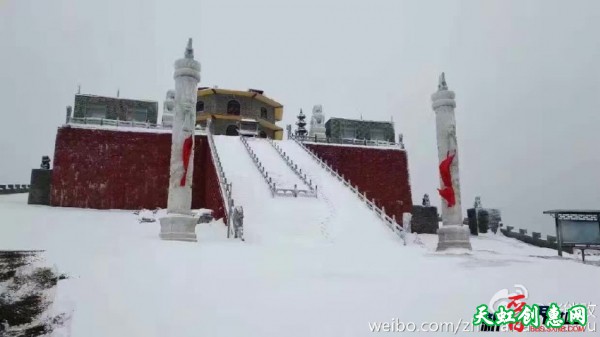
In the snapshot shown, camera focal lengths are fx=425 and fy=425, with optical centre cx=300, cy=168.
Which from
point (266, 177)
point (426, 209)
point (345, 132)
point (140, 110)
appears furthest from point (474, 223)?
point (140, 110)

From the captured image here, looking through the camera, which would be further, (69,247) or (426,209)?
(426,209)

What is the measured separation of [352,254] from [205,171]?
1614 cm

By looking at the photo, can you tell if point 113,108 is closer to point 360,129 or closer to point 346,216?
point 360,129

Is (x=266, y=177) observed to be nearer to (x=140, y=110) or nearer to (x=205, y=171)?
(x=205, y=171)

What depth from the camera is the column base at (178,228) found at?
13.0 meters

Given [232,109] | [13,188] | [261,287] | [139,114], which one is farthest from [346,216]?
[13,188]

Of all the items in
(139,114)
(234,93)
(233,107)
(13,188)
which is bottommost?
(13,188)

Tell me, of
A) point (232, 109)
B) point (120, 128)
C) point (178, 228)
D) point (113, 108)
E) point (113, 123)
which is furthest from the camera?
point (232, 109)

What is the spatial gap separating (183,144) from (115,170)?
12.7 meters

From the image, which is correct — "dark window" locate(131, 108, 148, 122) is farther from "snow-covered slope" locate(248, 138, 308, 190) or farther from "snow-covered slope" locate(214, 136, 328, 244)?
"snow-covered slope" locate(214, 136, 328, 244)

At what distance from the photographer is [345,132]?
36.4 m

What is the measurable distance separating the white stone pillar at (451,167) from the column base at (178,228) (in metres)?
8.72

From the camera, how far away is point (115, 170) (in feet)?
83.3

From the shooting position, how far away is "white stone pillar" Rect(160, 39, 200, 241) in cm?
1393
